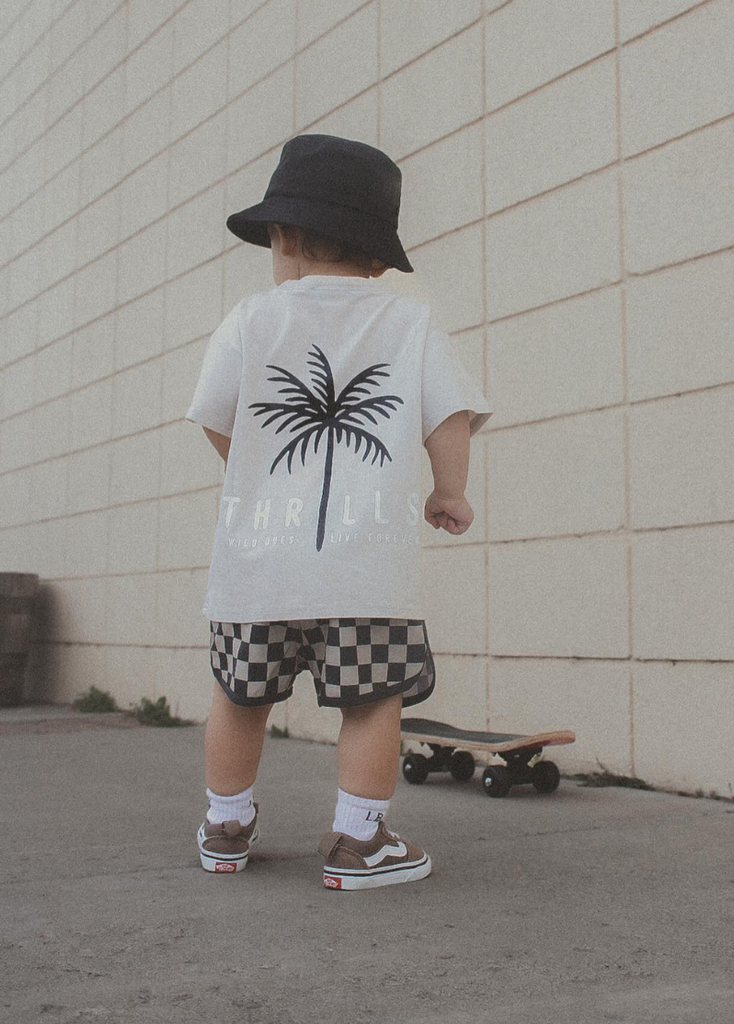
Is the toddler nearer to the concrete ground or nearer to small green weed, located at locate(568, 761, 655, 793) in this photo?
the concrete ground

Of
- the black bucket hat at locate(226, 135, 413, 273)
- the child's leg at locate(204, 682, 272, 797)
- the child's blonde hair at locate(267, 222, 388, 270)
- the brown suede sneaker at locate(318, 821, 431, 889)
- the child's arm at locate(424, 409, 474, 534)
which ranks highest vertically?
the black bucket hat at locate(226, 135, 413, 273)

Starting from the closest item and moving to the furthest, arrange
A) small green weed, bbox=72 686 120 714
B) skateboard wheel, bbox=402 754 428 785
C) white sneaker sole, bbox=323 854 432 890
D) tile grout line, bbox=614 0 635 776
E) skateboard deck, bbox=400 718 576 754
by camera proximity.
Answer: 1. white sneaker sole, bbox=323 854 432 890
2. skateboard deck, bbox=400 718 576 754
3. tile grout line, bbox=614 0 635 776
4. skateboard wheel, bbox=402 754 428 785
5. small green weed, bbox=72 686 120 714

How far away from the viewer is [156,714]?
4.96m

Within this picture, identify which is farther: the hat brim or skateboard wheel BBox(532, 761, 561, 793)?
skateboard wheel BBox(532, 761, 561, 793)

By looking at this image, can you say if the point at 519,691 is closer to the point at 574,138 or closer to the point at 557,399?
the point at 557,399

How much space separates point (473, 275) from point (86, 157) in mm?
3848

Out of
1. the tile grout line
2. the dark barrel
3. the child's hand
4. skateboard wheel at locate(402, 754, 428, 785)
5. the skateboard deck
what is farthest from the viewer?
the dark barrel

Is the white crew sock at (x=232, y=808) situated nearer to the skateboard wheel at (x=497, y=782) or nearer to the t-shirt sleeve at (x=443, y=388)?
the t-shirt sleeve at (x=443, y=388)

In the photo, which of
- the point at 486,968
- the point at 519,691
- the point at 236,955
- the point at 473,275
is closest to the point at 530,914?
the point at 486,968

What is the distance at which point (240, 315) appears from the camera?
6.88 feet

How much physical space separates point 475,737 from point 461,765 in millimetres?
160

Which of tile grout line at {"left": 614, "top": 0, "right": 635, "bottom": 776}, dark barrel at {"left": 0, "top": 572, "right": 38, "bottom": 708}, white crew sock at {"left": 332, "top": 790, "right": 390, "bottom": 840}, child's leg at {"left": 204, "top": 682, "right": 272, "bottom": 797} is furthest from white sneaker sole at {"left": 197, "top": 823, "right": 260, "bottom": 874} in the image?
dark barrel at {"left": 0, "top": 572, "right": 38, "bottom": 708}

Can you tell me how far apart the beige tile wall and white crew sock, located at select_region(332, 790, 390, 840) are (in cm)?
116

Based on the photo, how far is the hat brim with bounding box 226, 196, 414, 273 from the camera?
1.99 m
